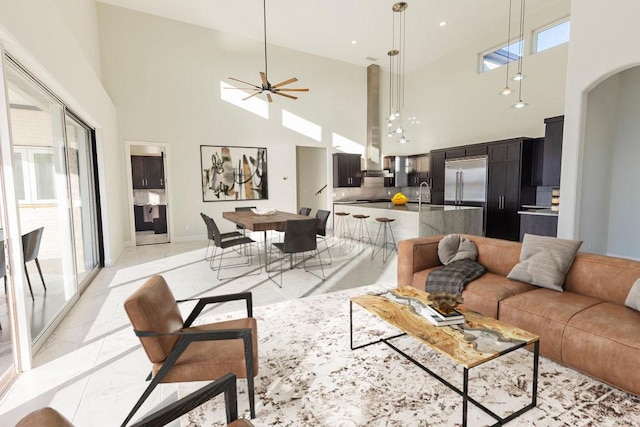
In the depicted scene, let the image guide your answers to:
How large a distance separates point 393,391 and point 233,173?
6.52 m

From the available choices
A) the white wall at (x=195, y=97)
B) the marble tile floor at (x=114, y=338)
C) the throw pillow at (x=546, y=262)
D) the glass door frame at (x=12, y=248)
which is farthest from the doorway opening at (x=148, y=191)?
the throw pillow at (x=546, y=262)

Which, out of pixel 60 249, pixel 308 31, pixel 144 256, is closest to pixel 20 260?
pixel 60 249

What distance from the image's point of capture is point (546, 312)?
2.12 m

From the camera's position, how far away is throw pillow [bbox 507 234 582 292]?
250 cm

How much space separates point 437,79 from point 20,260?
908cm

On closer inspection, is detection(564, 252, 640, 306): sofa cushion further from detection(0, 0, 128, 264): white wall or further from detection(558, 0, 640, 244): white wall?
detection(0, 0, 128, 264): white wall

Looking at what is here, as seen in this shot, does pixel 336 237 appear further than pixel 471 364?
Yes

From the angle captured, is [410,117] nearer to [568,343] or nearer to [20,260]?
[568,343]

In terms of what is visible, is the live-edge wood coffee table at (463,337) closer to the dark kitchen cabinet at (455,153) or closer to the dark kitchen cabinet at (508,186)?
the dark kitchen cabinet at (508,186)

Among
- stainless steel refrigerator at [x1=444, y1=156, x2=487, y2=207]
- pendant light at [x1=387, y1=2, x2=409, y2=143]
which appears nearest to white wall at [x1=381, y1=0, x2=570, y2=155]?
pendant light at [x1=387, y1=2, x2=409, y2=143]

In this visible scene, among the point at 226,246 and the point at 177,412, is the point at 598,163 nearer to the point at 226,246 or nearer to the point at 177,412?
the point at 226,246

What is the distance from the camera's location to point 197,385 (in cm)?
202

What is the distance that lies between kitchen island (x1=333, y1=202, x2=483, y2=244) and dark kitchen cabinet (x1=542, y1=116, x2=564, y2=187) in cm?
129

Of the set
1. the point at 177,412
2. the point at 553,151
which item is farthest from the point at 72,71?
the point at 553,151
